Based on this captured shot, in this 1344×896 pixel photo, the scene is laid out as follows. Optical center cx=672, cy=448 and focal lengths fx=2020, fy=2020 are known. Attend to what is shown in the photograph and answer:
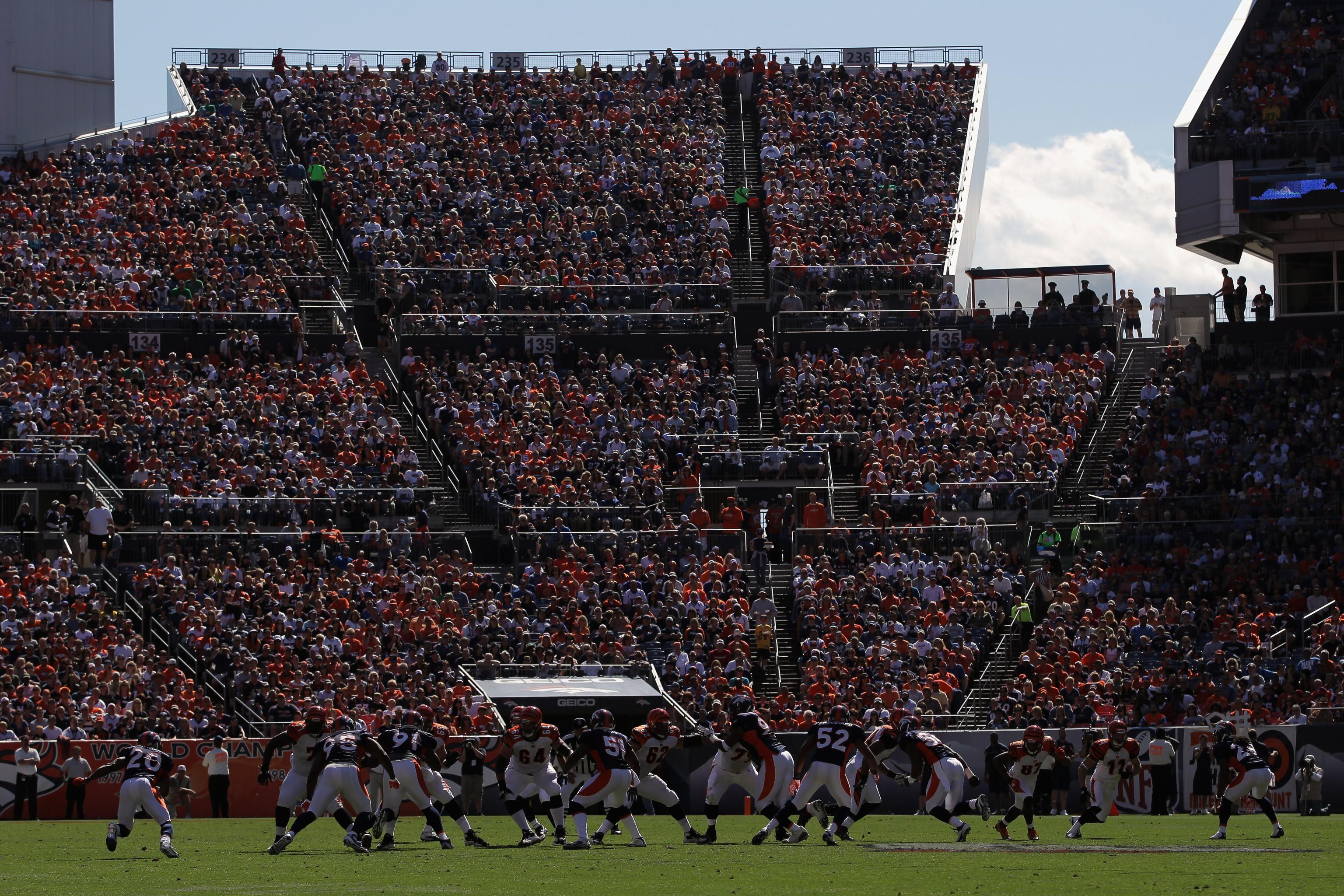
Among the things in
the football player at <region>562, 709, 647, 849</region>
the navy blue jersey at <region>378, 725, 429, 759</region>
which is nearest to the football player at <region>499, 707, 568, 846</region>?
the football player at <region>562, 709, 647, 849</region>

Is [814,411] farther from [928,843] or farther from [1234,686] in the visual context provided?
[928,843]

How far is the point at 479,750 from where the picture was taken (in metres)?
32.3

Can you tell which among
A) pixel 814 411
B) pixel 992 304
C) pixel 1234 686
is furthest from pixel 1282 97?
pixel 1234 686

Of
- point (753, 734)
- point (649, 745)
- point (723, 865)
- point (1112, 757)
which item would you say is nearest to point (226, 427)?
point (649, 745)

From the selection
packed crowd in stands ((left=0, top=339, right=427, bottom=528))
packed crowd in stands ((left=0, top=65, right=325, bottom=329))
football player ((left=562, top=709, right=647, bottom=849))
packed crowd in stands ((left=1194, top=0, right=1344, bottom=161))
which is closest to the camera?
football player ((left=562, top=709, right=647, bottom=849))

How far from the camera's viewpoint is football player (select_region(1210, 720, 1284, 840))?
2450cm

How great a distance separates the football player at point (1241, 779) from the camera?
80.4ft

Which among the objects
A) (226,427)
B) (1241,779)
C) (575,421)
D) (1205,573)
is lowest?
(1241,779)

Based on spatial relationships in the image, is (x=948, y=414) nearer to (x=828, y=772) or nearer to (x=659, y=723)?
(x=659, y=723)

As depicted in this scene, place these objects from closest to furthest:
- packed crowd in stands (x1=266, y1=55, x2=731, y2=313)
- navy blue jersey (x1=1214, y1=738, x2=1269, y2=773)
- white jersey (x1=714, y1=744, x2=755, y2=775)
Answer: white jersey (x1=714, y1=744, x2=755, y2=775), navy blue jersey (x1=1214, y1=738, x2=1269, y2=773), packed crowd in stands (x1=266, y1=55, x2=731, y2=313)

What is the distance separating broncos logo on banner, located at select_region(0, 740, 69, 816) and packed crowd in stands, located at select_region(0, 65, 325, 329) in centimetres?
1652

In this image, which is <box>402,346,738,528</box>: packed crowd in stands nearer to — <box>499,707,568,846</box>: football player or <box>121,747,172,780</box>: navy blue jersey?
<box>499,707,568,846</box>: football player

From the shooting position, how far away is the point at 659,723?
940 inches

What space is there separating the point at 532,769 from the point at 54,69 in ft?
136
